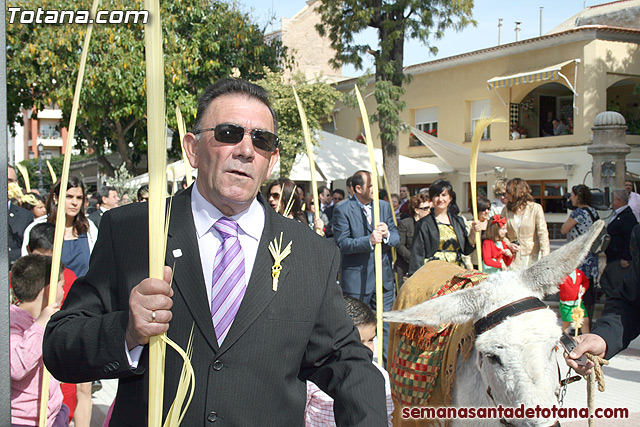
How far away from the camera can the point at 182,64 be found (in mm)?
17875

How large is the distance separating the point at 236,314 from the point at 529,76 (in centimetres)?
2197

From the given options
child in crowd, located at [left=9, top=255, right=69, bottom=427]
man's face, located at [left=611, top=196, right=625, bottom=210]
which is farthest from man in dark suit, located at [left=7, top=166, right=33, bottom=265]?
man's face, located at [left=611, top=196, right=625, bottom=210]

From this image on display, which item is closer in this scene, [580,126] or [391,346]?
[391,346]

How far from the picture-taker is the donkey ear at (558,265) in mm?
2754

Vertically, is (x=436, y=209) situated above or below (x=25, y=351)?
above

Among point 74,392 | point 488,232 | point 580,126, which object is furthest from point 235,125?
point 580,126

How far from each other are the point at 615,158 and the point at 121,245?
1274cm

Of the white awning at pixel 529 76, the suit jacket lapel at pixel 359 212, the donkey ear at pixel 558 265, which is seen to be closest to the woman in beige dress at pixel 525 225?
the suit jacket lapel at pixel 359 212

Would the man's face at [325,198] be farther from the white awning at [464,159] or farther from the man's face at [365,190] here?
the man's face at [365,190]

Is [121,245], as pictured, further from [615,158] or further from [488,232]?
[615,158]

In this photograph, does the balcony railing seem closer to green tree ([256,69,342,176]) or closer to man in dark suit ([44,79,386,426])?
green tree ([256,69,342,176])

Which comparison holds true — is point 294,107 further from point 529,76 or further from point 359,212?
point 359,212

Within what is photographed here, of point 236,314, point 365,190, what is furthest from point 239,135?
point 365,190

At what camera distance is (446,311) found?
278 centimetres
